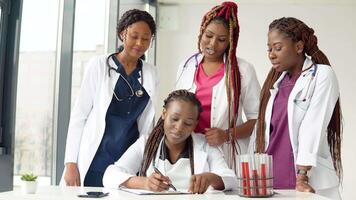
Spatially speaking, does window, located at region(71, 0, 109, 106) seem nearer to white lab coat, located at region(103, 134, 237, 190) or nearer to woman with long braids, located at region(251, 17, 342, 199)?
white lab coat, located at region(103, 134, 237, 190)

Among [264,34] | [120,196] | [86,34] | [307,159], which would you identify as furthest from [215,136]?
[264,34]

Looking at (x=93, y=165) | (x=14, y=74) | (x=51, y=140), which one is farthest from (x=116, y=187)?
(x=51, y=140)

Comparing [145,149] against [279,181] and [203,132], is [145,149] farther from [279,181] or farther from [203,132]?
[279,181]

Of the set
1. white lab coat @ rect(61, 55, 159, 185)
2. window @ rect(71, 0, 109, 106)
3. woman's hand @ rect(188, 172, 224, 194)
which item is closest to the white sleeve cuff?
woman's hand @ rect(188, 172, 224, 194)

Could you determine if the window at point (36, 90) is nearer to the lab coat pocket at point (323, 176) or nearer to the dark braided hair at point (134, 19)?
the dark braided hair at point (134, 19)

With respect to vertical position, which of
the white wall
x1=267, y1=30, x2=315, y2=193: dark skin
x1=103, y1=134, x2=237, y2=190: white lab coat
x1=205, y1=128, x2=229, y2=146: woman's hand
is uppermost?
the white wall

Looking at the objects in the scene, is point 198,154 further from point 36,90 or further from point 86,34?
point 86,34

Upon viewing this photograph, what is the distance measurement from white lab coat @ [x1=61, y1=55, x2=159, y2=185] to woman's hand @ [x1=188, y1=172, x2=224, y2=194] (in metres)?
0.55

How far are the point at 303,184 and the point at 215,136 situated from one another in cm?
42

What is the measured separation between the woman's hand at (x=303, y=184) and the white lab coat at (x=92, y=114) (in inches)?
28.0

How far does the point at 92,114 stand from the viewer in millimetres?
1909

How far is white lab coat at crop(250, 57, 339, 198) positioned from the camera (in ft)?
5.07

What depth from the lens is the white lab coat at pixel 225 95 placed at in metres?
1.89

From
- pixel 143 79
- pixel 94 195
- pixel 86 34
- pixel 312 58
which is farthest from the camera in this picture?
pixel 86 34
